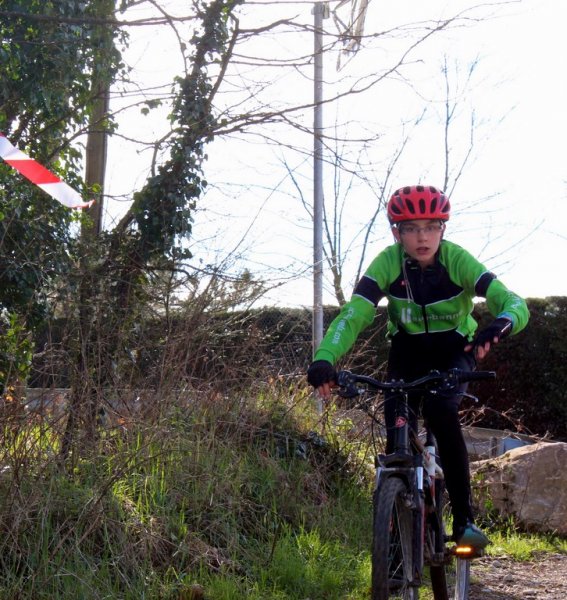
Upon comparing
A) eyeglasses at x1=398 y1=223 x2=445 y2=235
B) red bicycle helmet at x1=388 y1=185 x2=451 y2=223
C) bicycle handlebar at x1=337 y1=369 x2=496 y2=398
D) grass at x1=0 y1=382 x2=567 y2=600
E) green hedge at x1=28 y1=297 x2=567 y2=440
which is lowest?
grass at x1=0 y1=382 x2=567 y2=600

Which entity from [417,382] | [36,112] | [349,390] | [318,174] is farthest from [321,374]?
[318,174]

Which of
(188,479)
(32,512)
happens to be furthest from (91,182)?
(32,512)

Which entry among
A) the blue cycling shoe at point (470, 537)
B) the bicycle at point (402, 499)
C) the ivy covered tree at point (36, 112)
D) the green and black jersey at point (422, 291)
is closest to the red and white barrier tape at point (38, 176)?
the ivy covered tree at point (36, 112)

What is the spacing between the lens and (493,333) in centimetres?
396

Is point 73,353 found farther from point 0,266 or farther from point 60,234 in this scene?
point 60,234

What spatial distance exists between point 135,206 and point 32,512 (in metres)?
3.51

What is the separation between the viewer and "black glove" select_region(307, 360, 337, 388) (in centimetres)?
407

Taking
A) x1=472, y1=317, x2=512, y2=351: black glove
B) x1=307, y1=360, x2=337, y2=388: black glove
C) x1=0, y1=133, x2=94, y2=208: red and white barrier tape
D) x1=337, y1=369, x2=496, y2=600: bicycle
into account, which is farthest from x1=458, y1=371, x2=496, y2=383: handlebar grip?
x1=0, y1=133, x2=94, y2=208: red and white barrier tape

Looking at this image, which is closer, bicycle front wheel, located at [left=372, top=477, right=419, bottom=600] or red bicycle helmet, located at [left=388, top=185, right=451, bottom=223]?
bicycle front wheel, located at [left=372, top=477, right=419, bottom=600]

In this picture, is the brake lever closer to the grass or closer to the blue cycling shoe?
the blue cycling shoe

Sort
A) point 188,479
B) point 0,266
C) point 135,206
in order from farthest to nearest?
point 135,206 < point 0,266 < point 188,479

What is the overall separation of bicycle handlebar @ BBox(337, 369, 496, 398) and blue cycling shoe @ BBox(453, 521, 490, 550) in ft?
2.76

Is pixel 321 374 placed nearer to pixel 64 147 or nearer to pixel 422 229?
pixel 422 229

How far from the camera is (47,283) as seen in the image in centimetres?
723
